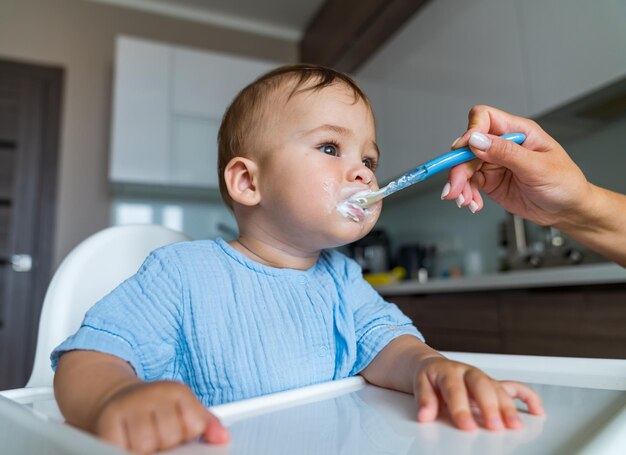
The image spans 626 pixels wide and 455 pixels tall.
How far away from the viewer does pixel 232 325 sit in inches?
26.3

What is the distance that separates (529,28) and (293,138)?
1530 millimetres

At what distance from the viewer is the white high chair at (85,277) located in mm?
835

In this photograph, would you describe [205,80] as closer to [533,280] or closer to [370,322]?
[533,280]

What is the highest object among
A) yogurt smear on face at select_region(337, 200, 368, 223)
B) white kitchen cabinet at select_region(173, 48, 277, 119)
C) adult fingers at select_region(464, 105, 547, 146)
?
white kitchen cabinet at select_region(173, 48, 277, 119)

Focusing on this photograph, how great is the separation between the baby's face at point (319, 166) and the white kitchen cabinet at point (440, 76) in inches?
54.2

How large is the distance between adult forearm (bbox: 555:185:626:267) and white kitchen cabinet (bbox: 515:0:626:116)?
936mm

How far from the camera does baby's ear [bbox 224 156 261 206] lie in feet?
2.73

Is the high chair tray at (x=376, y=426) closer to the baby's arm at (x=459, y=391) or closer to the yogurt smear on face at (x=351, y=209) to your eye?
the baby's arm at (x=459, y=391)

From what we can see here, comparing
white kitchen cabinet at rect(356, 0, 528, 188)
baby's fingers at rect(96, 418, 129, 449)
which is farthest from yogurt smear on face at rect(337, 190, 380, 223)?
white kitchen cabinet at rect(356, 0, 528, 188)

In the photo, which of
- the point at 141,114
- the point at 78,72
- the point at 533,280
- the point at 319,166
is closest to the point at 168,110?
the point at 141,114

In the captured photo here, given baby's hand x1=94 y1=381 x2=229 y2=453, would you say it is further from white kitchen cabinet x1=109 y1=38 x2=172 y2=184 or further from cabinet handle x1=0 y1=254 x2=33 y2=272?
cabinet handle x1=0 y1=254 x2=33 y2=272

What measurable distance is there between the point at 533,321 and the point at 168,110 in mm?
2351

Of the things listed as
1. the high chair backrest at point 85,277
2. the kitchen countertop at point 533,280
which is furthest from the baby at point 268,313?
the kitchen countertop at point 533,280

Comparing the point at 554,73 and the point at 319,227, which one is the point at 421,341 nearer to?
the point at 319,227
